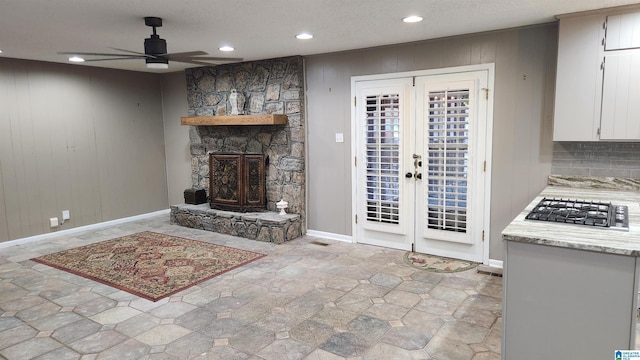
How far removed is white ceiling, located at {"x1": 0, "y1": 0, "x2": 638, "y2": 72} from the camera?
2986 mm

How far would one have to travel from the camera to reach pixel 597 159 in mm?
3547

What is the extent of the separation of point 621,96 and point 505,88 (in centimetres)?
99

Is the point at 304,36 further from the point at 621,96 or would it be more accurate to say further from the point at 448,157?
the point at 621,96

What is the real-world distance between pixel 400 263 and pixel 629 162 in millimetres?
2216

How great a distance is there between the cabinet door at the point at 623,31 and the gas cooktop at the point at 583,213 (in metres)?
1.29

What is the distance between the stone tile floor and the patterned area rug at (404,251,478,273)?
120mm

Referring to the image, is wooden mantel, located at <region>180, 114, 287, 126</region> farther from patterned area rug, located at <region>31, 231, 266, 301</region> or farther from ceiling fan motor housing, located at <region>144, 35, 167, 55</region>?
ceiling fan motor housing, located at <region>144, 35, 167, 55</region>

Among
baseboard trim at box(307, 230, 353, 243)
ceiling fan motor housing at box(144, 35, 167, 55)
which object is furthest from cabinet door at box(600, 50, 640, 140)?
ceiling fan motor housing at box(144, 35, 167, 55)

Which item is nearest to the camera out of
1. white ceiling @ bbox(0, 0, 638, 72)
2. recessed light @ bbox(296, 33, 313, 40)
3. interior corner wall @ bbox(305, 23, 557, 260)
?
white ceiling @ bbox(0, 0, 638, 72)

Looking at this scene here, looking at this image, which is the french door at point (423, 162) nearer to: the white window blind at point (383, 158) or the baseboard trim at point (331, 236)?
the white window blind at point (383, 158)

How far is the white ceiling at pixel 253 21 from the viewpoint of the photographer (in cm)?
299

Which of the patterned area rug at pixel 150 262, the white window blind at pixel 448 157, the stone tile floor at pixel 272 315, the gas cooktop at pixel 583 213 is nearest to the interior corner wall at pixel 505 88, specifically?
the white window blind at pixel 448 157

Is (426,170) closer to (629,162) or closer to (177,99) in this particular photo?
(629,162)

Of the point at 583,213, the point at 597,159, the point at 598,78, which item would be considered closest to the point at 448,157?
the point at 597,159
